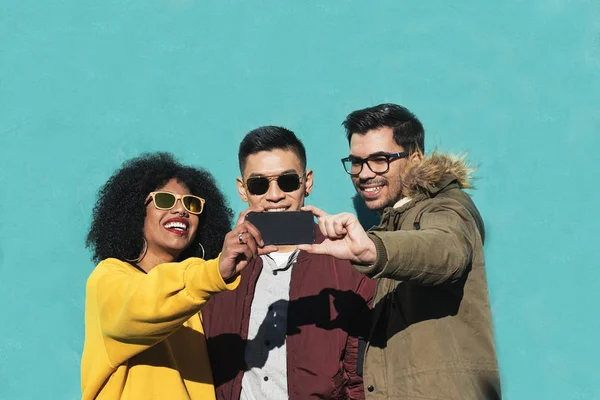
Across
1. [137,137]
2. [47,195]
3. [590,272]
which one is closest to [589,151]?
[590,272]

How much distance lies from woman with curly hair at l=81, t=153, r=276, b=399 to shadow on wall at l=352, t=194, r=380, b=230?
65 cm

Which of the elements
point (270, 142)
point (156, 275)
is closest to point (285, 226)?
point (156, 275)

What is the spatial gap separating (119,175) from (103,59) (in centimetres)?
71

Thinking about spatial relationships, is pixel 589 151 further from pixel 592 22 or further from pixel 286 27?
pixel 286 27

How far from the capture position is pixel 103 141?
389cm

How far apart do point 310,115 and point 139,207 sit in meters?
1.00

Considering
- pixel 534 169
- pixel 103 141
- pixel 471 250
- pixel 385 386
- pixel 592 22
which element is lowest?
pixel 385 386

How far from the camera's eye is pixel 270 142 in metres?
3.36

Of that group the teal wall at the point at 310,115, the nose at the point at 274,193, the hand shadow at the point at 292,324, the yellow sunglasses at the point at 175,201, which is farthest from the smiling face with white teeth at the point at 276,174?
the teal wall at the point at 310,115

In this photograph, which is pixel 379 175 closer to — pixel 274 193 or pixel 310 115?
pixel 274 193

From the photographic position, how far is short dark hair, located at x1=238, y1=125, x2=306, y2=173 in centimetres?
337

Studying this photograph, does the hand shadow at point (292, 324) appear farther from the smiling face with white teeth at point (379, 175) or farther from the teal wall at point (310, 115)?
the teal wall at point (310, 115)

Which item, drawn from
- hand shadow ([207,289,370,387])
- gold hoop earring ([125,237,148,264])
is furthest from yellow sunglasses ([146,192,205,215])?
hand shadow ([207,289,370,387])

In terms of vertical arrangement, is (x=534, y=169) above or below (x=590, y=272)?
above
